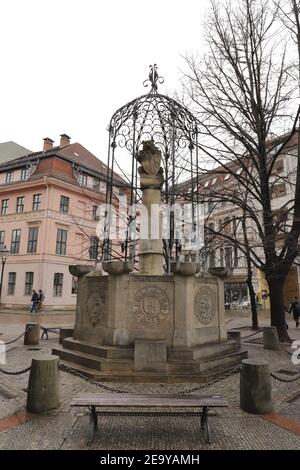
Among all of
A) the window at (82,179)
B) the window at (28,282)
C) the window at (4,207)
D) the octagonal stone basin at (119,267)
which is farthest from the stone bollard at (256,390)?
the window at (4,207)

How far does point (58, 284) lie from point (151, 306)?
2660cm

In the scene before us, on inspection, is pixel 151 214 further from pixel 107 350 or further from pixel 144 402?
pixel 144 402

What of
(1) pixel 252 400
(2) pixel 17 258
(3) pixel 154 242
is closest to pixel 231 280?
(2) pixel 17 258

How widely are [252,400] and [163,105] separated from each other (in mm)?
7848

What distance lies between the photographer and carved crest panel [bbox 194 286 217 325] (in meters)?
8.10

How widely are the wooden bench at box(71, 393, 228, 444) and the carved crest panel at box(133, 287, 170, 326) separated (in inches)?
121

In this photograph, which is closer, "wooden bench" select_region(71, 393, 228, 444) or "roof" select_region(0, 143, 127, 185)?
"wooden bench" select_region(71, 393, 228, 444)

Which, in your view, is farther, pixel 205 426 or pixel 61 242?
pixel 61 242

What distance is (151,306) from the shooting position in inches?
303

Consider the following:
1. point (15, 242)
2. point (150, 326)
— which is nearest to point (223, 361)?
point (150, 326)

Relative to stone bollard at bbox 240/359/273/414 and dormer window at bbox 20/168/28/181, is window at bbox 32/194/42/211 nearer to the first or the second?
dormer window at bbox 20/168/28/181

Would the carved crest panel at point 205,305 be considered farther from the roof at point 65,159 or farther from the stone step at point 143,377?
the roof at point 65,159

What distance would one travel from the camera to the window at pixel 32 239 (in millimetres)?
32938

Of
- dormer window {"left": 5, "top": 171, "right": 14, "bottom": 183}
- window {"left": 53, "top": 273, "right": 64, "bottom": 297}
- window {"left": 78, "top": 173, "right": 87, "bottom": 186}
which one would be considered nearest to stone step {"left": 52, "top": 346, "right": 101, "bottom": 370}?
window {"left": 53, "top": 273, "right": 64, "bottom": 297}
